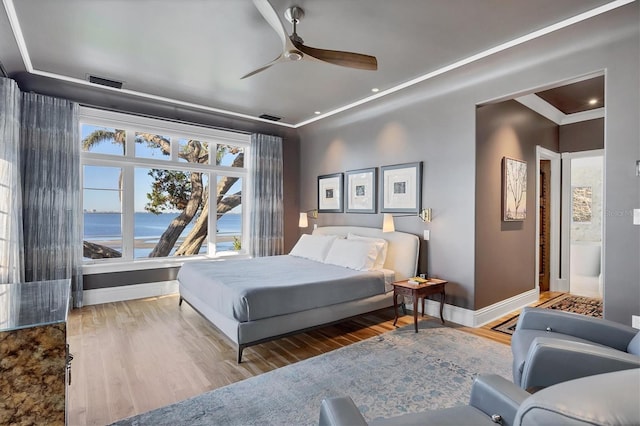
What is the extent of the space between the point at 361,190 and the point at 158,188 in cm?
327

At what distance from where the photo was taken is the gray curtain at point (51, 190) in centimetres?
399

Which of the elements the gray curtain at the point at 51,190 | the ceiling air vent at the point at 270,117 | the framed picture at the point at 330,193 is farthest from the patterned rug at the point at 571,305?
the gray curtain at the point at 51,190

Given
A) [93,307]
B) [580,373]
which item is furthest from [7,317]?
[93,307]

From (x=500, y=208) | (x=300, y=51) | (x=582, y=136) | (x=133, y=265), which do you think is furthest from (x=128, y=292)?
(x=582, y=136)

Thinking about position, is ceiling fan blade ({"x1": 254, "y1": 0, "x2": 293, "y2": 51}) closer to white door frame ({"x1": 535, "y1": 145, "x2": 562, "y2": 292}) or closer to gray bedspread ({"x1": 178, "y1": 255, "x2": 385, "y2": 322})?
gray bedspread ({"x1": 178, "y1": 255, "x2": 385, "y2": 322})

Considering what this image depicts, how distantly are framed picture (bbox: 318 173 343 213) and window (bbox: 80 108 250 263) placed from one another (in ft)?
4.67

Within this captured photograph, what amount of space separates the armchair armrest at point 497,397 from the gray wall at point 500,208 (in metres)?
2.56

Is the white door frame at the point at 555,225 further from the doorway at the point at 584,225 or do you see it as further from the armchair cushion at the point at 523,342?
the armchair cushion at the point at 523,342

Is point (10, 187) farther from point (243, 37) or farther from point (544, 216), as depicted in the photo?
point (544, 216)

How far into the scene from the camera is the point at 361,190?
515 centimetres

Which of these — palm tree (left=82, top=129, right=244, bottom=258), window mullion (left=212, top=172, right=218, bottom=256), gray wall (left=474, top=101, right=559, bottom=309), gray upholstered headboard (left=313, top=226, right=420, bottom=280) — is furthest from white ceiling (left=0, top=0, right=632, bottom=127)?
gray upholstered headboard (left=313, top=226, right=420, bottom=280)

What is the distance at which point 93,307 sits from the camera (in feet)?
14.4

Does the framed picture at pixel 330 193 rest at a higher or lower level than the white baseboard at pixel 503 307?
higher

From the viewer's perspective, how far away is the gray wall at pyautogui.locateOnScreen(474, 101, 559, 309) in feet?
12.5
